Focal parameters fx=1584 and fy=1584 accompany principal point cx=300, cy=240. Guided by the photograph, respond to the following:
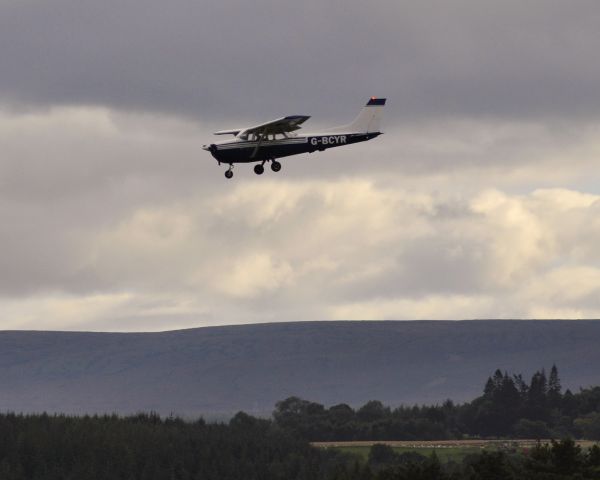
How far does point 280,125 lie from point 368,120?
12294 mm

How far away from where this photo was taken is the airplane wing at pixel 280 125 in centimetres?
14362

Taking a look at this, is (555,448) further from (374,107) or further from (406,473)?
(374,107)

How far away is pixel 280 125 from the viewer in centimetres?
14488

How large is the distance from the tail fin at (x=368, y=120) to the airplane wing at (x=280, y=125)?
22.9ft

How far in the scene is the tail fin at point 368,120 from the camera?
153 m

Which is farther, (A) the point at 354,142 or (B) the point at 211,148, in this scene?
(A) the point at 354,142

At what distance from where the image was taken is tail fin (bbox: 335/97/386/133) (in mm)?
152625

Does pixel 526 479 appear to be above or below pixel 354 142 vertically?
below

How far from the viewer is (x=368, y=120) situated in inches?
6053

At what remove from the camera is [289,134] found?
145500 millimetres

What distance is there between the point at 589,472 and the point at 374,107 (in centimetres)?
4075

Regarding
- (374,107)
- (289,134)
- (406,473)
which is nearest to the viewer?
(406,473)

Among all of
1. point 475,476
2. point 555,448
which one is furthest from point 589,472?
point 475,476

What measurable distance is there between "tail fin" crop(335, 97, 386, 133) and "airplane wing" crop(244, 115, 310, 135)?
6982mm
